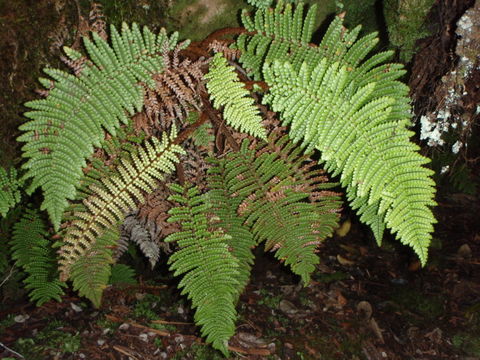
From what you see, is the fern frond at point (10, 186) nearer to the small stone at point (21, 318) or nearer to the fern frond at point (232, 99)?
the small stone at point (21, 318)

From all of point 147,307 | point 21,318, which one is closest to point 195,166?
point 147,307

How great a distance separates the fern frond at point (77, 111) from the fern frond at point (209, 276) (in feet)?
2.23

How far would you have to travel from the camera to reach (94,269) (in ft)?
8.27

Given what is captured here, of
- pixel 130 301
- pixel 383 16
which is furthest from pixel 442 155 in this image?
pixel 130 301

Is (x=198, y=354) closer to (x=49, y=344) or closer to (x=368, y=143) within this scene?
(x=49, y=344)

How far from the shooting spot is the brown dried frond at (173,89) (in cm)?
245

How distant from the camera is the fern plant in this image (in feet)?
6.88

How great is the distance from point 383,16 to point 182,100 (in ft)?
5.81

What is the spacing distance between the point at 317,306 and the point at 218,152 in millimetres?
1913

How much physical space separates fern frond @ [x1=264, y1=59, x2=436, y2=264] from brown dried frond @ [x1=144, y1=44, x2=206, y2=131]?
Answer: 55 cm

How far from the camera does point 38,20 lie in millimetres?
2604

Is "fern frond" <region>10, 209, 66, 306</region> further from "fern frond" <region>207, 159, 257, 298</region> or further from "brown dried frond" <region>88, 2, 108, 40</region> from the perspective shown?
"brown dried frond" <region>88, 2, 108, 40</region>

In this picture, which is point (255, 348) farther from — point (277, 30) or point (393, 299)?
point (277, 30)

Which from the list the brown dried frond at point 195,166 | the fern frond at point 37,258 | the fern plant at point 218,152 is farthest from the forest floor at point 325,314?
the brown dried frond at point 195,166
